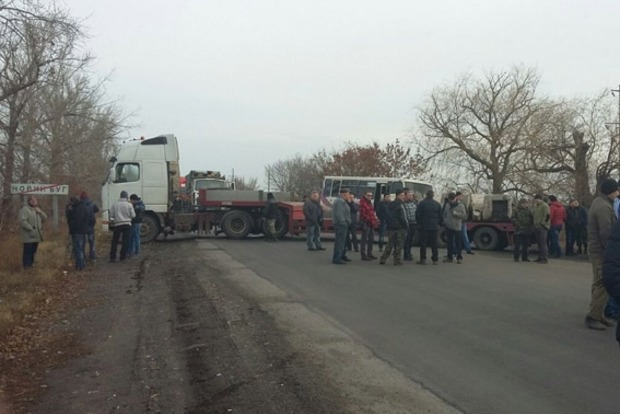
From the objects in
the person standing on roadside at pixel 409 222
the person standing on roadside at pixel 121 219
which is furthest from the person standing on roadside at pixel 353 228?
the person standing on roadside at pixel 121 219

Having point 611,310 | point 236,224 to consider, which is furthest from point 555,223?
point 611,310

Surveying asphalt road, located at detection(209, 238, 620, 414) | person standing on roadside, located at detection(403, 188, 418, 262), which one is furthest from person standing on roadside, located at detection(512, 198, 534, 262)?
person standing on roadside, located at detection(403, 188, 418, 262)

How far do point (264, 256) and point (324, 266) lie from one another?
271 centimetres

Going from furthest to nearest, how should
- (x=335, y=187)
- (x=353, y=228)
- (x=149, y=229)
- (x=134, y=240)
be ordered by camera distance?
1. (x=335, y=187)
2. (x=149, y=229)
3. (x=353, y=228)
4. (x=134, y=240)

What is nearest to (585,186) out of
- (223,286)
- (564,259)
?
(564,259)

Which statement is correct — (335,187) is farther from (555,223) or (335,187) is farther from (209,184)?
(555,223)

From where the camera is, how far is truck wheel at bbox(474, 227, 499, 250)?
21344mm

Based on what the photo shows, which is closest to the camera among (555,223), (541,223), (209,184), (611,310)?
(611,310)

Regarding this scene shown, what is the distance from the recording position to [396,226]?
47.9 feet

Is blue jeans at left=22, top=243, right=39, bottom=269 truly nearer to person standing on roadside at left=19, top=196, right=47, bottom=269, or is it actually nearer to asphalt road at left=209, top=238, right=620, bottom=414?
person standing on roadside at left=19, top=196, right=47, bottom=269

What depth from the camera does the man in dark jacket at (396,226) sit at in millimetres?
14445

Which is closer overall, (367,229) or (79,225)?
(79,225)

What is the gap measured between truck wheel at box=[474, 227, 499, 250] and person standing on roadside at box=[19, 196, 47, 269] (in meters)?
13.7

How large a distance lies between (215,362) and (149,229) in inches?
641
